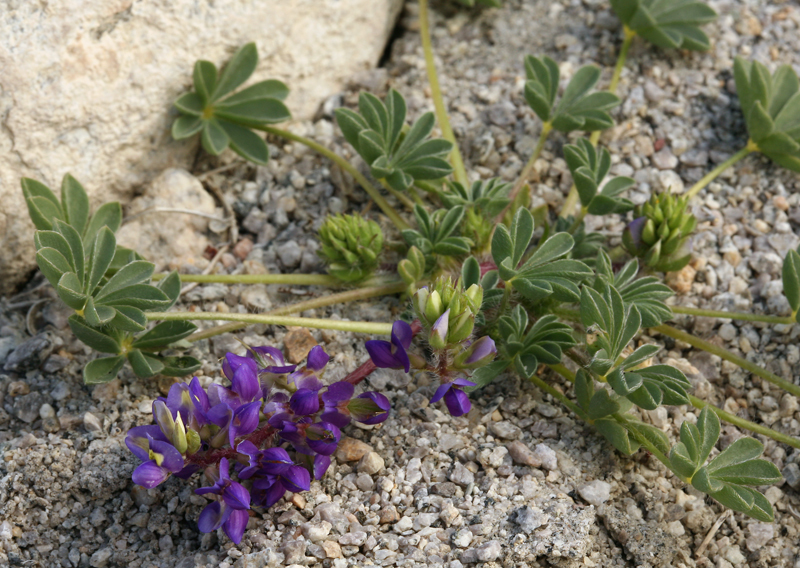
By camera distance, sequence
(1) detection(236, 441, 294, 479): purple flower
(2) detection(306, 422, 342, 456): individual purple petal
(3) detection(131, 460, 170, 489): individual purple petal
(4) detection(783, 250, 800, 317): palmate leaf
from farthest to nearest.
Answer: (4) detection(783, 250, 800, 317): palmate leaf
(2) detection(306, 422, 342, 456): individual purple petal
(1) detection(236, 441, 294, 479): purple flower
(3) detection(131, 460, 170, 489): individual purple petal

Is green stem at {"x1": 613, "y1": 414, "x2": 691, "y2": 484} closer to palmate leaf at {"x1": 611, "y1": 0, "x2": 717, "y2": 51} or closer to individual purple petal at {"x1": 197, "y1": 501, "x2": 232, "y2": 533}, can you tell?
individual purple petal at {"x1": 197, "y1": 501, "x2": 232, "y2": 533}

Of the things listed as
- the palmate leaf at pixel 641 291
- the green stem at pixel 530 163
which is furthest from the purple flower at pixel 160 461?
the green stem at pixel 530 163

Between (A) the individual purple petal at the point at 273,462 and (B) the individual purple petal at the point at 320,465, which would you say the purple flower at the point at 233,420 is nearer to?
(A) the individual purple petal at the point at 273,462

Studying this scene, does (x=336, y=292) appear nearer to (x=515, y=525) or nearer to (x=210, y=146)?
(x=210, y=146)

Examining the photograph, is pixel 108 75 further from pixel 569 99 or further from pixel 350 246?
pixel 569 99

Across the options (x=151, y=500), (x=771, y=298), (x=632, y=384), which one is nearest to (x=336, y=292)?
(x=151, y=500)

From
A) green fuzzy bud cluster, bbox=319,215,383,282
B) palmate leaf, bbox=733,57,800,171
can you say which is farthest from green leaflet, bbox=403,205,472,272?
palmate leaf, bbox=733,57,800,171

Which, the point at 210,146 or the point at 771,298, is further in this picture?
the point at 210,146
